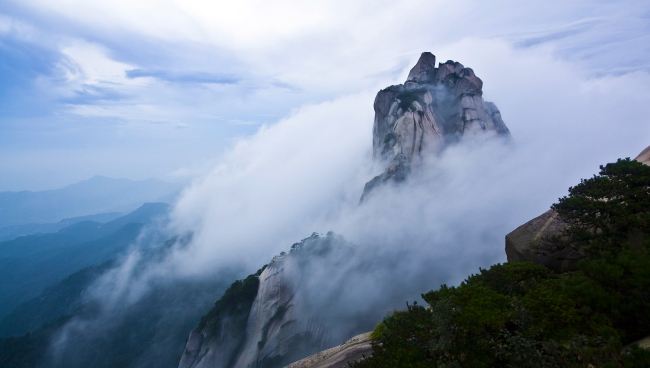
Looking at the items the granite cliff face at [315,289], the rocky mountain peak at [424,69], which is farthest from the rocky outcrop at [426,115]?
the granite cliff face at [315,289]

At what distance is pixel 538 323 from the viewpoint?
554 inches

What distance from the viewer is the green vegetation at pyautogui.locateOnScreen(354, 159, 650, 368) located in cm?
1190

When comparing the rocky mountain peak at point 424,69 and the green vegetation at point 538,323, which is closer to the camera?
Answer: the green vegetation at point 538,323

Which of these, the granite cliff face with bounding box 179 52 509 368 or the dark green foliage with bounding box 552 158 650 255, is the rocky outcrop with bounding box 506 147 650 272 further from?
the granite cliff face with bounding box 179 52 509 368

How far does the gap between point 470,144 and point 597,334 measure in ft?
357

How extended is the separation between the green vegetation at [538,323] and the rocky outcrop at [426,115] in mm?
85046

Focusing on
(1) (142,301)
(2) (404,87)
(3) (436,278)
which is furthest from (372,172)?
(1) (142,301)

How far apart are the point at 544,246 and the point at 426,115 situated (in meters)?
85.7

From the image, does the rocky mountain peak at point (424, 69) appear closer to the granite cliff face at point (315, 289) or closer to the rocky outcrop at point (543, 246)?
the granite cliff face at point (315, 289)

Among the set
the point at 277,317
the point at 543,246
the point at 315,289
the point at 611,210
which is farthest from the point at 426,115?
the point at 611,210

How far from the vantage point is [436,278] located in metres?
71.3

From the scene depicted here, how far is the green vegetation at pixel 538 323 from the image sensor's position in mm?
11898

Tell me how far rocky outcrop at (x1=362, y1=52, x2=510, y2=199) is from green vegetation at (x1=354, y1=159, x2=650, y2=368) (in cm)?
8505

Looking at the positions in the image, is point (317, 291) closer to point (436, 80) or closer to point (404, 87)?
point (404, 87)
